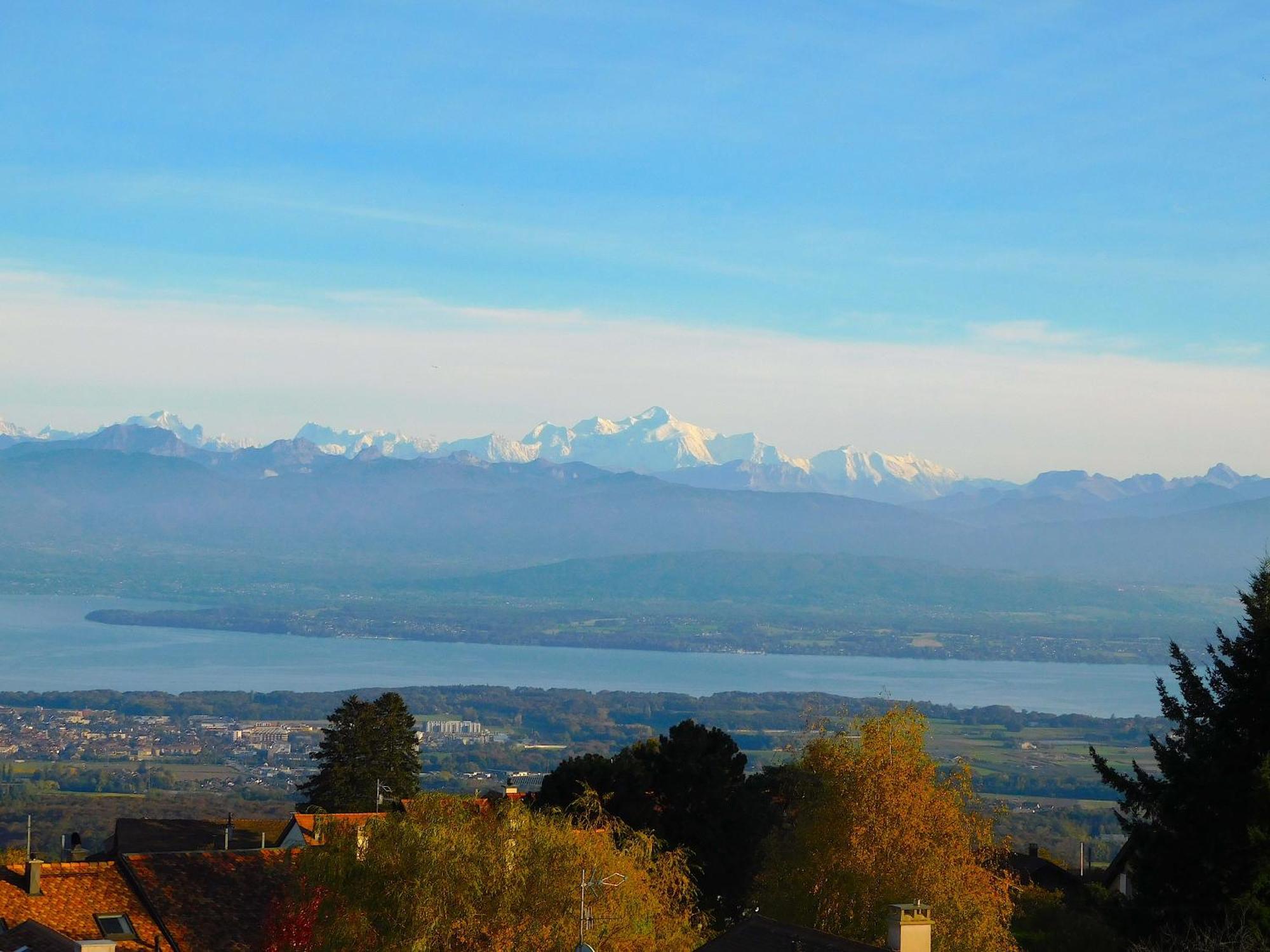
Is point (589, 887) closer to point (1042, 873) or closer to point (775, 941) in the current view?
point (775, 941)

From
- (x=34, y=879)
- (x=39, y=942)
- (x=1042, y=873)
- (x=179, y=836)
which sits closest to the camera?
(x=39, y=942)

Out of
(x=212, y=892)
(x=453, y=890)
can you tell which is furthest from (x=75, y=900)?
(x=453, y=890)

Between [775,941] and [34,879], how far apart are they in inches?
473

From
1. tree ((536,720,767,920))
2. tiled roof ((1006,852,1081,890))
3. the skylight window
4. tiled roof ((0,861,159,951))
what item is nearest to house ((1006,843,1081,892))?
tiled roof ((1006,852,1081,890))

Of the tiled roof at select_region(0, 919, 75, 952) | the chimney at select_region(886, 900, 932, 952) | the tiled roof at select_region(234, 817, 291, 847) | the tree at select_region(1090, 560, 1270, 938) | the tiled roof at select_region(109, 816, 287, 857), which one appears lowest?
the tiled roof at select_region(234, 817, 291, 847)

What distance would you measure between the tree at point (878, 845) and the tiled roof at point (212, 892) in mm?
8023

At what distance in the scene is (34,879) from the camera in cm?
2652

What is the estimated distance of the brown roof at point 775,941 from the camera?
20077mm

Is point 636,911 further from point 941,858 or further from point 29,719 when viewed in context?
point 29,719

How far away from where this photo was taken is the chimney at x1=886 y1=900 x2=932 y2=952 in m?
21.5

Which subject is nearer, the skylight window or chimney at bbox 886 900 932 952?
chimney at bbox 886 900 932 952

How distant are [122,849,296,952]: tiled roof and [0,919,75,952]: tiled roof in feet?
10.0

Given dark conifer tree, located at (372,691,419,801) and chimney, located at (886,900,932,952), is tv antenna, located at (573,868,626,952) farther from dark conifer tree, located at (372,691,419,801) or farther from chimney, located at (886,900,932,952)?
dark conifer tree, located at (372,691,419,801)

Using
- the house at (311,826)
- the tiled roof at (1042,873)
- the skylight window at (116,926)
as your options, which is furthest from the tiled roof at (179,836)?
the tiled roof at (1042,873)
